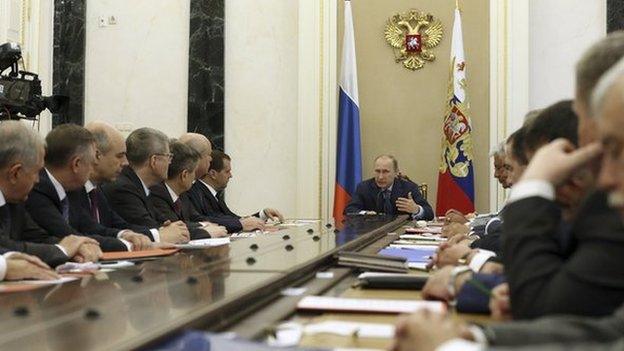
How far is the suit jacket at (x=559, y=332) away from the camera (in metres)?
1.49

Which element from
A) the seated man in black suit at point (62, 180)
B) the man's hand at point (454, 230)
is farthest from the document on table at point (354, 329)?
the man's hand at point (454, 230)

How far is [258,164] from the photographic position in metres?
10.2

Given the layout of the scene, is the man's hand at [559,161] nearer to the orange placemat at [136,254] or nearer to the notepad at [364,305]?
the notepad at [364,305]

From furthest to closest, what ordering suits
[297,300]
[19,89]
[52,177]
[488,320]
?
[19,89]
[52,177]
[297,300]
[488,320]

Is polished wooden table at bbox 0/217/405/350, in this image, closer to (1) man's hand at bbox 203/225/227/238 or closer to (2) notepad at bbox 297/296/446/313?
(2) notepad at bbox 297/296/446/313

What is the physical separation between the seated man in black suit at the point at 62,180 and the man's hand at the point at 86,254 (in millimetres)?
683

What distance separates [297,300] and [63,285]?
2.87 feet

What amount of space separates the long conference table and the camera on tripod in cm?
449

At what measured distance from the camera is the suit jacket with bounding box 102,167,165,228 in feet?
18.3

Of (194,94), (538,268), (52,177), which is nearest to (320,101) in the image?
(194,94)

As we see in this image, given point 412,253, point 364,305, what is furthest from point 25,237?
point 364,305

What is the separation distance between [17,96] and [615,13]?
252 inches

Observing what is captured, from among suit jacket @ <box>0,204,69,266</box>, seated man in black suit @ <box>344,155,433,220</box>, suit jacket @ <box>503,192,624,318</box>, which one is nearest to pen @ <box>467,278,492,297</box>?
suit jacket @ <box>503,192,624,318</box>

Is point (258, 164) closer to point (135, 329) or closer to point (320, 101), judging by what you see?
point (320, 101)
